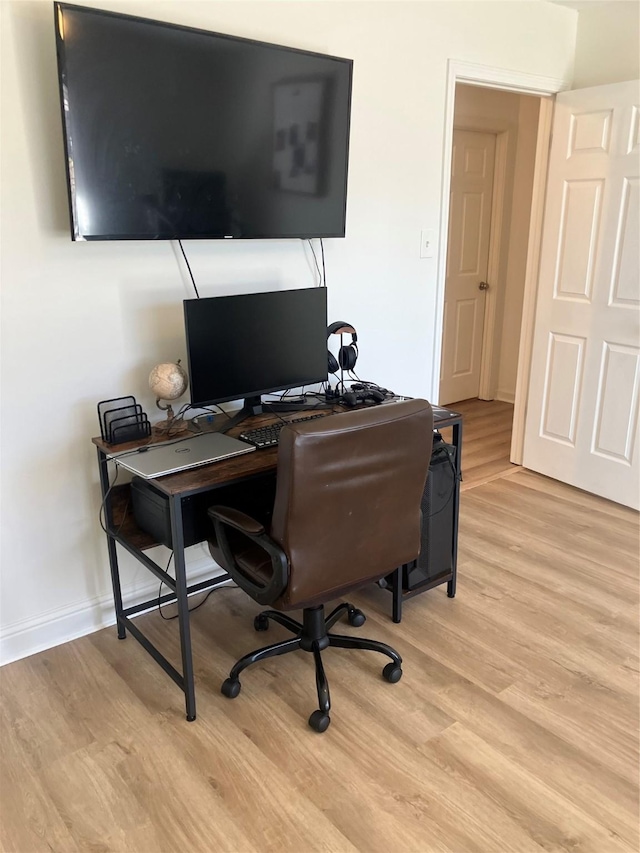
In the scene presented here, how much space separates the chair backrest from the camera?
5.49 feet

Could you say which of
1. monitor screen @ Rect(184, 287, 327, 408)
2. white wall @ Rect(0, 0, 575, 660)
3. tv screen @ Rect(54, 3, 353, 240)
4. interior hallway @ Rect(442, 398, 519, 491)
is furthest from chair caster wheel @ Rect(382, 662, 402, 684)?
interior hallway @ Rect(442, 398, 519, 491)

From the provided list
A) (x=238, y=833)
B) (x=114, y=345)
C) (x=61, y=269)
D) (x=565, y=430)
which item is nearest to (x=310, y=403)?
(x=114, y=345)

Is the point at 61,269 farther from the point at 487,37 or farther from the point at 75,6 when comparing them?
the point at 487,37

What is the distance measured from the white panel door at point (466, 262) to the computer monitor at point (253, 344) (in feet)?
8.99

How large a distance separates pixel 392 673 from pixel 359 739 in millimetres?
277

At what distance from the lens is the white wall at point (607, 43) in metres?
3.27

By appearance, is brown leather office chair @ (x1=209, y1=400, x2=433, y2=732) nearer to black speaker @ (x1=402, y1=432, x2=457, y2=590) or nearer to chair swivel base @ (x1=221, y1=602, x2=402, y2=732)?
chair swivel base @ (x1=221, y1=602, x2=402, y2=732)

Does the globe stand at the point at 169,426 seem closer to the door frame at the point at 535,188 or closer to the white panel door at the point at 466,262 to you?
the door frame at the point at 535,188

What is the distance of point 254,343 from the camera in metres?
2.41

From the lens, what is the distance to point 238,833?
1.68 meters

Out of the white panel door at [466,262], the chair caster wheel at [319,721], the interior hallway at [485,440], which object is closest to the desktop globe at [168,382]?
the chair caster wheel at [319,721]

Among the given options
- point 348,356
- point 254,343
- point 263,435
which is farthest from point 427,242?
point 263,435

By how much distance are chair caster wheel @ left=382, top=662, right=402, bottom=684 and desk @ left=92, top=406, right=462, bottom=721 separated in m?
0.33

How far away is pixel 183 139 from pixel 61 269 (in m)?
0.58
